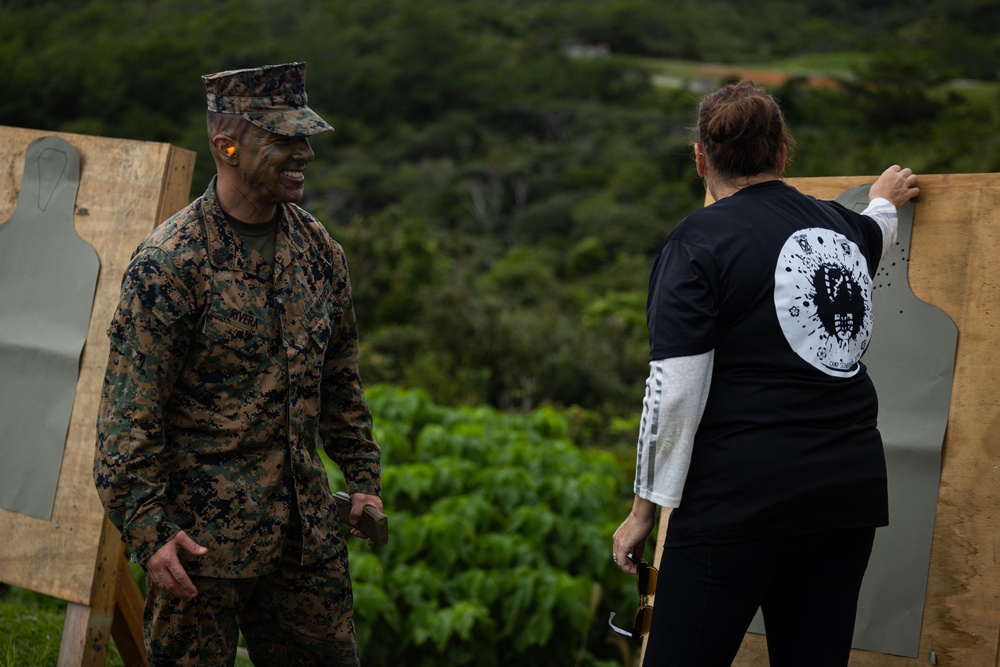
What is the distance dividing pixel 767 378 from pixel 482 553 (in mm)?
2718

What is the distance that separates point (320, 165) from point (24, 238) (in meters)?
29.0

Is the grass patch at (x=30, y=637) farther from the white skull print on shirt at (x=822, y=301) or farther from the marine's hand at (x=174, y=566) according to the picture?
the white skull print on shirt at (x=822, y=301)

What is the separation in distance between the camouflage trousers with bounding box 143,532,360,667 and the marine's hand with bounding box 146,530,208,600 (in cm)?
7

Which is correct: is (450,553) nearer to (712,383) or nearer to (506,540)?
(506,540)

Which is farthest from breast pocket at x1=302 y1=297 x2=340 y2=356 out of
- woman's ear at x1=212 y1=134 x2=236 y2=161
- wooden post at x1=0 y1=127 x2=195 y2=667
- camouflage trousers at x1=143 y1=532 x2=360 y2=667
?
wooden post at x1=0 y1=127 x2=195 y2=667

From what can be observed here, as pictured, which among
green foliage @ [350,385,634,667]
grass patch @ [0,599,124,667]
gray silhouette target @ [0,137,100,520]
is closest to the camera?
gray silhouette target @ [0,137,100,520]

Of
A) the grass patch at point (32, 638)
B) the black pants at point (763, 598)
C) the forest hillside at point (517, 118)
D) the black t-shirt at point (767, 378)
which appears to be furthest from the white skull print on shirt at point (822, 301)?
the forest hillside at point (517, 118)

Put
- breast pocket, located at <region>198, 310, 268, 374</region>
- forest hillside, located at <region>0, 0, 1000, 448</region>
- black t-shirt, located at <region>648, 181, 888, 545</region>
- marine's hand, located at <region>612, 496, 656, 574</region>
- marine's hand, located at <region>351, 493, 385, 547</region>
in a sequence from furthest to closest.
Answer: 1. forest hillside, located at <region>0, 0, 1000, 448</region>
2. marine's hand, located at <region>351, 493, 385, 547</region>
3. breast pocket, located at <region>198, 310, 268, 374</region>
4. marine's hand, located at <region>612, 496, 656, 574</region>
5. black t-shirt, located at <region>648, 181, 888, 545</region>

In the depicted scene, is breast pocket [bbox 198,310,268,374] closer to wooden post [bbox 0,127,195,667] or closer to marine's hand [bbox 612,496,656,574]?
wooden post [bbox 0,127,195,667]

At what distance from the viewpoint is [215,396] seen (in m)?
2.31

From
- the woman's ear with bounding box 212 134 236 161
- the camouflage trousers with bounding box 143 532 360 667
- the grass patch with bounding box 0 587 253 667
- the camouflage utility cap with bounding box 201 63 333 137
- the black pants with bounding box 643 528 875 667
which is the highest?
the camouflage utility cap with bounding box 201 63 333 137

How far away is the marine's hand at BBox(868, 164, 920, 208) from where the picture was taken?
272cm

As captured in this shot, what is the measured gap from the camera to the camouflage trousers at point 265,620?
7.67ft

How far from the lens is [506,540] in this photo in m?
4.53
